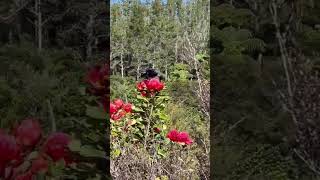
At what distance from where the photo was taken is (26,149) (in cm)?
105

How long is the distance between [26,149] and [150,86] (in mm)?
1116

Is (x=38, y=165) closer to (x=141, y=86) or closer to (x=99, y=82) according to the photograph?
(x=99, y=82)

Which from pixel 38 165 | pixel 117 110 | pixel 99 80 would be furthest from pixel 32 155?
pixel 117 110

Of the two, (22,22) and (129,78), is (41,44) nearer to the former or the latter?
(22,22)

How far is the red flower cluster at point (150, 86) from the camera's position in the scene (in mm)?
2127

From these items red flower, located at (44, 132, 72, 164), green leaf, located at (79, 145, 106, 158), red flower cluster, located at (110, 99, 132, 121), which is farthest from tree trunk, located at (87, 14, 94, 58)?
red flower, located at (44, 132, 72, 164)

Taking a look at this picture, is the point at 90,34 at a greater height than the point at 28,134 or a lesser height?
greater

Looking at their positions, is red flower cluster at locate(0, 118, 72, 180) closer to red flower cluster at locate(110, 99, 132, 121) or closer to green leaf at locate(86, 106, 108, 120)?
green leaf at locate(86, 106, 108, 120)

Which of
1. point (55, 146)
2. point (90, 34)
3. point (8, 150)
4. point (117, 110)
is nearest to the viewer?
point (8, 150)

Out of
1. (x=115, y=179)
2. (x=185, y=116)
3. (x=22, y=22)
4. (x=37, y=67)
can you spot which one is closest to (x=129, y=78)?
(x=185, y=116)

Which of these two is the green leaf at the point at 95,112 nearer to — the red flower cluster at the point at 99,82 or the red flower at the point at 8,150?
the red flower cluster at the point at 99,82

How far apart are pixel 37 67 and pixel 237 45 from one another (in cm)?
131

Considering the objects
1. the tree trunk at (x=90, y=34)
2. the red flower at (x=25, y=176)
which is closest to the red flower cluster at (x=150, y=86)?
the tree trunk at (x=90, y=34)

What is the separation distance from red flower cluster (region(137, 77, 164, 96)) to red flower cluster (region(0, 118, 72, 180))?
3.38 ft
